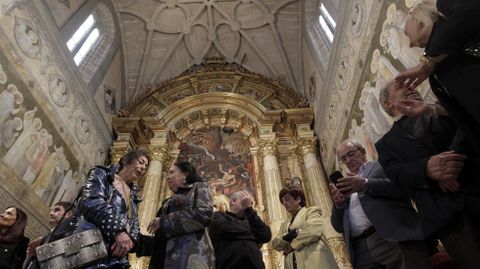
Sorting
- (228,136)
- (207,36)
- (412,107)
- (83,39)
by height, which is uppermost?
(207,36)

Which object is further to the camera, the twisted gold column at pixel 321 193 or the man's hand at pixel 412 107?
the twisted gold column at pixel 321 193

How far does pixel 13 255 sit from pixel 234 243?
6.66 feet

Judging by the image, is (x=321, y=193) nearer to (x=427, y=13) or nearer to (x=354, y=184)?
(x=354, y=184)

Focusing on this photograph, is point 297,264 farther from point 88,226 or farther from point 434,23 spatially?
point 434,23

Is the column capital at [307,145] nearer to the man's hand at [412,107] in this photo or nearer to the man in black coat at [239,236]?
the man in black coat at [239,236]

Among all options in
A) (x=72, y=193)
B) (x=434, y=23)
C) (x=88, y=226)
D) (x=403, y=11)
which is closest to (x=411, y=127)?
(x=434, y=23)

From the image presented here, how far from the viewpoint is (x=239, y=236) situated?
121 inches

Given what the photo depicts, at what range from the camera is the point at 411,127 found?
1975 millimetres

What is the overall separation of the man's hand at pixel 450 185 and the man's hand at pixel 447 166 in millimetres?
22

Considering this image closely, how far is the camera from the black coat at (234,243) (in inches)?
116

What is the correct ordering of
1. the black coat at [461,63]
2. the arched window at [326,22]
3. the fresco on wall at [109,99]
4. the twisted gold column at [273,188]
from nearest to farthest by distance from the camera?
the black coat at [461,63] → the twisted gold column at [273,188] → the arched window at [326,22] → the fresco on wall at [109,99]

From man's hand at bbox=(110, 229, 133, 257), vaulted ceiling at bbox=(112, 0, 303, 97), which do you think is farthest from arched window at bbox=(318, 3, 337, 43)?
man's hand at bbox=(110, 229, 133, 257)

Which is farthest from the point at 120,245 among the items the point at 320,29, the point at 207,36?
the point at 207,36

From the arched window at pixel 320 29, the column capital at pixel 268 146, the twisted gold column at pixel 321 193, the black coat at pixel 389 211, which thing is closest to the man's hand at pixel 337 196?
the black coat at pixel 389 211
